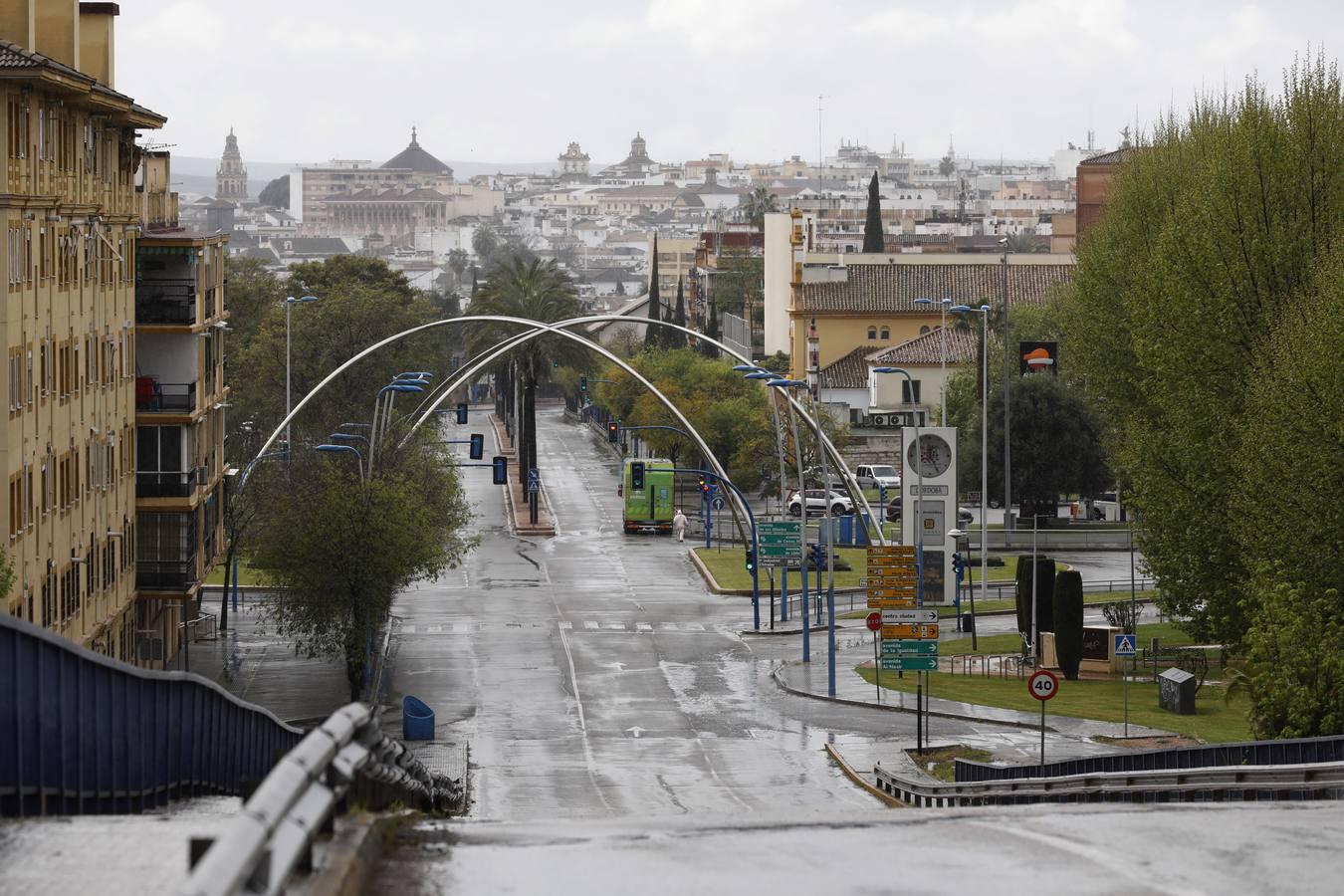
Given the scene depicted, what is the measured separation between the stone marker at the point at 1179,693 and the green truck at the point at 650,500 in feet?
137

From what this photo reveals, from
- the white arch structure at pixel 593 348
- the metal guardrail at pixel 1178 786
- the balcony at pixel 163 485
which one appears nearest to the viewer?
the metal guardrail at pixel 1178 786

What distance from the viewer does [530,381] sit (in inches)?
3802

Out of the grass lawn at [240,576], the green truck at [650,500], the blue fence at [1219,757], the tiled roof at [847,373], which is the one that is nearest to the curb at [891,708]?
the blue fence at [1219,757]

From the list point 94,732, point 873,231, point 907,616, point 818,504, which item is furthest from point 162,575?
point 873,231

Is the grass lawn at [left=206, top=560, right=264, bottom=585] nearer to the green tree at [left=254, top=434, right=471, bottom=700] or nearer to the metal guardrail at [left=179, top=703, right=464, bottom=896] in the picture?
the green tree at [left=254, top=434, right=471, bottom=700]

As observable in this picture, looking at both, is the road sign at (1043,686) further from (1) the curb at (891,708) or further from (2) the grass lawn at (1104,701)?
(2) the grass lawn at (1104,701)

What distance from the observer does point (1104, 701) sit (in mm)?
47594

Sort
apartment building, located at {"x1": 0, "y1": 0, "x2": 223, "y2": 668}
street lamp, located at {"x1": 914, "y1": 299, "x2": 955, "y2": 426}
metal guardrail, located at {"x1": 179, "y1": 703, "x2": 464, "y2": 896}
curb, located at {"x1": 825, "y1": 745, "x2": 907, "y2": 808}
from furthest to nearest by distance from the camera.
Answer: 1. street lamp, located at {"x1": 914, "y1": 299, "x2": 955, "y2": 426}
2. apartment building, located at {"x1": 0, "y1": 0, "x2": 223, "y2": 668}
3. curb, located at {"x1": 825, "y1": 745, "x2": 907, "y2": 808}
4. metal guardrail, located at {"x1": 179, "y1": 703, "x2": 464, "y2": 896}

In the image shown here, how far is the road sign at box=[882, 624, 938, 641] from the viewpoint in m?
43.2

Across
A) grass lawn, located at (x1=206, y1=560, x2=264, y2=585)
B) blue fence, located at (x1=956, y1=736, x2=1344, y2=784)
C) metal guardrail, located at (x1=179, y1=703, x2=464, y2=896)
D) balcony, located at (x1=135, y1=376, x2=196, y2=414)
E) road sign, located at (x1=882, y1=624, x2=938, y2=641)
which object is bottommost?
grass lawn, located at (x1=206, y1=560, x2=264, y2=585)

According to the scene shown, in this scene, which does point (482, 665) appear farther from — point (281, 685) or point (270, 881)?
point (270, 881)

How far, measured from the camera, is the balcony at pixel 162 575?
51281mm

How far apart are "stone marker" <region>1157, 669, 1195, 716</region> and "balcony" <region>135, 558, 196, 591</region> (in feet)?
76.0

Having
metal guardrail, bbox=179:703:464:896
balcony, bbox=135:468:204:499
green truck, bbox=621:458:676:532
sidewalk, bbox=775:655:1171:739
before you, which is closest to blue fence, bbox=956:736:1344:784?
metal guardrail, bbox=179:703:464:896
